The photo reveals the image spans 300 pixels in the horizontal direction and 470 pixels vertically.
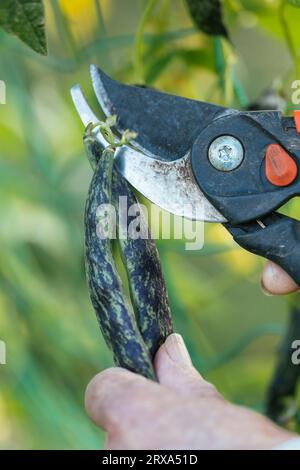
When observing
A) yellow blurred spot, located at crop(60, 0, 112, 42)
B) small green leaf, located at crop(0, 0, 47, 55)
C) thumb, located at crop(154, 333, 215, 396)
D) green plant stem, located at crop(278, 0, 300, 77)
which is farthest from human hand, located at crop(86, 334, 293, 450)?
yellow blurred spot, located at crop(60, 0, 112, 42)

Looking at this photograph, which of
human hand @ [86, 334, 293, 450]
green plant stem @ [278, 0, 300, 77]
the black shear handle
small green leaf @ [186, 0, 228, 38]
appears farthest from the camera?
green plant stem @ [278, 0, 300, 77]

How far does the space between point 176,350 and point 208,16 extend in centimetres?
36

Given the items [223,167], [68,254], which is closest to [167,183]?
[223,167]

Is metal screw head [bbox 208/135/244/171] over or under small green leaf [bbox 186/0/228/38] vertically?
under

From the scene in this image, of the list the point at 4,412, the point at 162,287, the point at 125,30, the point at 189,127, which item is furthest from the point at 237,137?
the point at 125,30

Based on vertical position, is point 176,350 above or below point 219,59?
below

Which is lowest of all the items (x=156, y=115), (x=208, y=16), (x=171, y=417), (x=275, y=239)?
(x=171, y=417)

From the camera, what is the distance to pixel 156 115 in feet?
2.57

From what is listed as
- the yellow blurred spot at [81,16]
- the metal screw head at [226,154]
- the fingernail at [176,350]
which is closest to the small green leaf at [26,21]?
the metal screw head at [226,154]

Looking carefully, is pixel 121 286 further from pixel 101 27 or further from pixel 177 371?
pixel 101 27

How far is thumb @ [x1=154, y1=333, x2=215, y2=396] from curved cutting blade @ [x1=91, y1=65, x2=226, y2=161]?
0.58 feet

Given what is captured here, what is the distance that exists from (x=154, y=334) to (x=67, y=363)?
2.74 feet

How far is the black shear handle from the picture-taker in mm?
730

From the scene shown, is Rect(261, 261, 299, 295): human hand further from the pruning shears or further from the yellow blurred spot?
the yellow blurred spot
